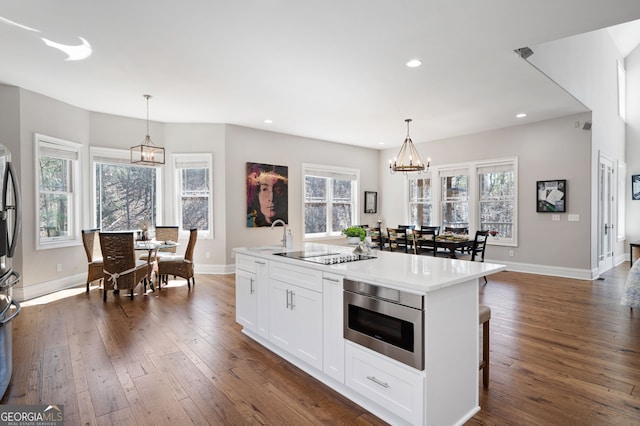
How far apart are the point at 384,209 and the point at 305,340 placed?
6994mm

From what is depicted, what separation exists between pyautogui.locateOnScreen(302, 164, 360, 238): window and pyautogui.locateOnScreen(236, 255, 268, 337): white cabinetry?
4.36 metres

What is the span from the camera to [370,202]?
909 cm

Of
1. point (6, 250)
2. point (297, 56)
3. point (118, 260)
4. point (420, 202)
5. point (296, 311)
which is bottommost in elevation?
point (296, 311)

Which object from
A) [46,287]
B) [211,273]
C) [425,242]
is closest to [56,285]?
[46,287]

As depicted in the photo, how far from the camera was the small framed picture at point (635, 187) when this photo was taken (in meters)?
7.90

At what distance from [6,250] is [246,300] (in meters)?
1.86

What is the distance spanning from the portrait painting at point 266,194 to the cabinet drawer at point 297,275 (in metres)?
3.94

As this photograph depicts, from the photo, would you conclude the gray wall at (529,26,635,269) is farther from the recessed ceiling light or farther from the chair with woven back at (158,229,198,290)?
the chair with woven back at (158,229,198,290)

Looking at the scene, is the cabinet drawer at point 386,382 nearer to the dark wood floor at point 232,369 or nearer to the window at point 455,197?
the dark wood floor at point 232,369

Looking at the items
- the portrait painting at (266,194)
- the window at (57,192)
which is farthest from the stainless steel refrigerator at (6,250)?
the portrait painting at (266,194)

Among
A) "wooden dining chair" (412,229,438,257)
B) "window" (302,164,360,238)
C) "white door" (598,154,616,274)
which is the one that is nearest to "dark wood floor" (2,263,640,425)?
"wooden dining chair" (412,229,438,257)

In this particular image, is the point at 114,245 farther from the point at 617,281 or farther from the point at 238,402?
the point at 617,281

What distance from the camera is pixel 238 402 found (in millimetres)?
2246

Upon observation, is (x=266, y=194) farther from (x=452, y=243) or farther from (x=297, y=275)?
(x=297, y=275)
